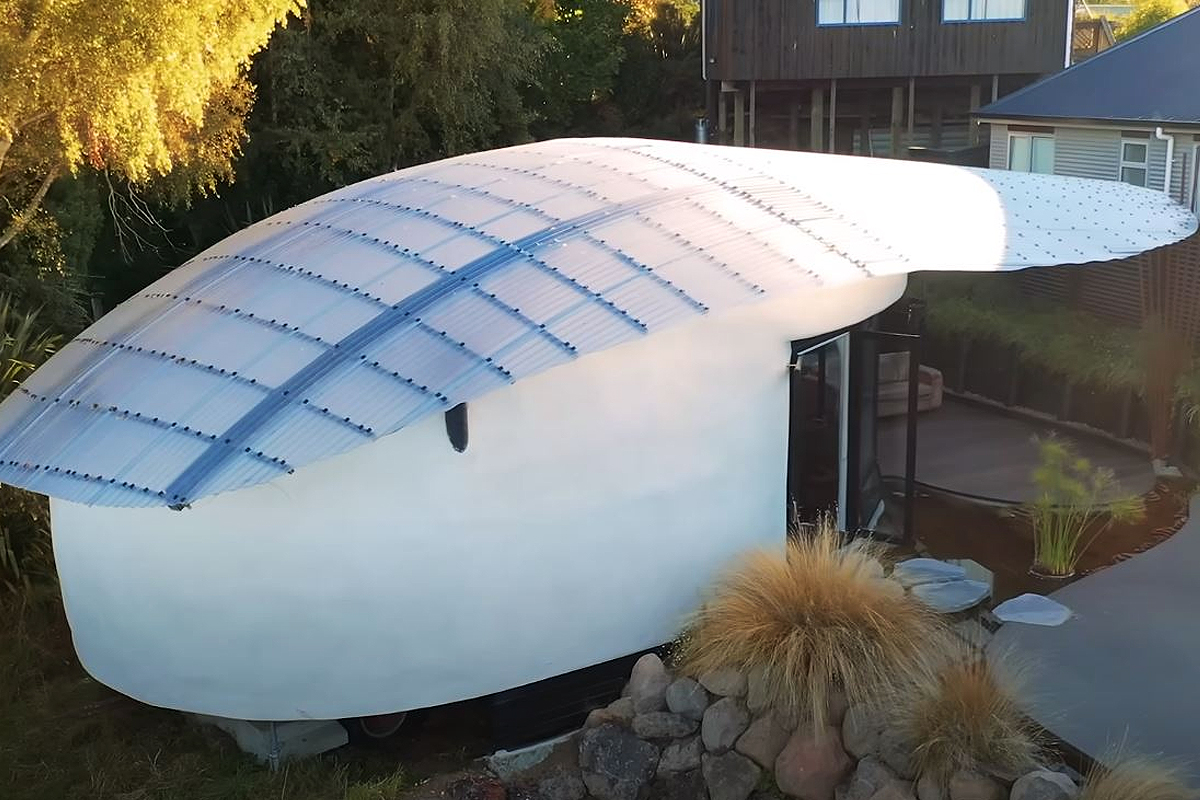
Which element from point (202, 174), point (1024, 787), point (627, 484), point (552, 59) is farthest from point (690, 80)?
point (1024, 787)

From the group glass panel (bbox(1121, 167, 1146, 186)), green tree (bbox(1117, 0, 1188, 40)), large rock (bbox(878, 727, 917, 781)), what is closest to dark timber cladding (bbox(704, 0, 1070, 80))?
green tree (bbox(1117, 0, 1188, 40))

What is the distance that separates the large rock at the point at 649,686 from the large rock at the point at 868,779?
3.67 feet

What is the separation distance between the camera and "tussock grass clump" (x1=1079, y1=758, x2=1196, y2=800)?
4664 millimetres

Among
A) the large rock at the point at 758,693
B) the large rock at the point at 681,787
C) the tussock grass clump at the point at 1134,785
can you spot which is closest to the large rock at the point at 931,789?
the tussock grass clump at the point at 1134,785

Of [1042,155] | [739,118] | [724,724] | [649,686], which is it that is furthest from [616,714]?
[739,118]

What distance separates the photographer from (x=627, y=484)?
255 inches

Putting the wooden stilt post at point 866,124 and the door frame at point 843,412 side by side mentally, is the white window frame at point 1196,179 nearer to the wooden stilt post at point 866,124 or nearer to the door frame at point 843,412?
the door frame at point 843,412

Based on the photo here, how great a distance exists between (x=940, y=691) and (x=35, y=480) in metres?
4.55

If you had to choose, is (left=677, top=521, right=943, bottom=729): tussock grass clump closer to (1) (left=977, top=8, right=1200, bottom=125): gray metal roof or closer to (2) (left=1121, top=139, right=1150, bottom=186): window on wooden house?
(1) (left=977, top=8, right=1200, bottom=125): gray metal roof

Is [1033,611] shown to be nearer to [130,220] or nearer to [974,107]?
[130,220]

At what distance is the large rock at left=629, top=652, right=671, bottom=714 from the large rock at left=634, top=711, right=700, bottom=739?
53 mm

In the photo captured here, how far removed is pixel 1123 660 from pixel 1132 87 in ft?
39.4

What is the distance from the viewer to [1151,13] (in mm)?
31312

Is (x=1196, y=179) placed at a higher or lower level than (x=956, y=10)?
lower
